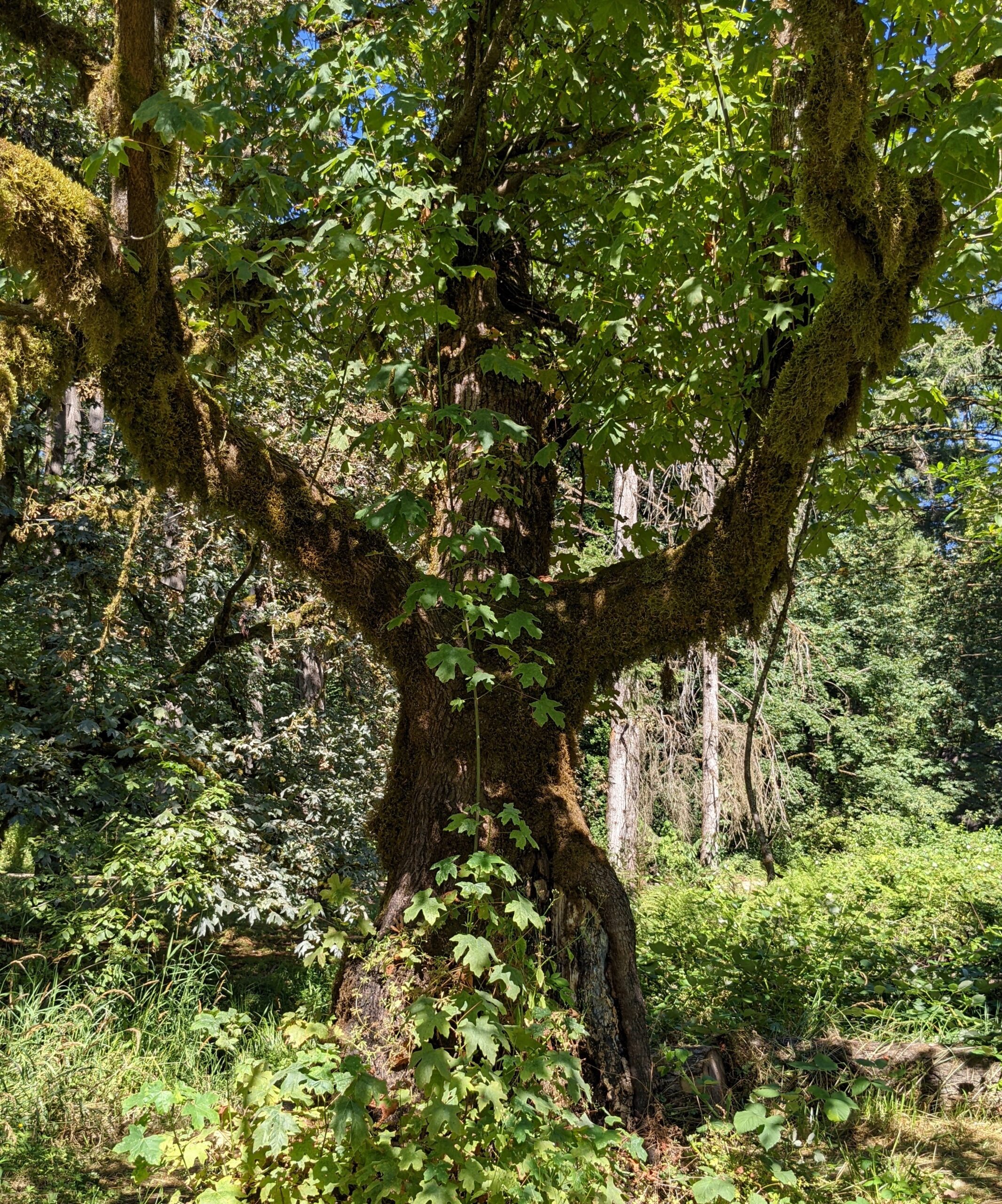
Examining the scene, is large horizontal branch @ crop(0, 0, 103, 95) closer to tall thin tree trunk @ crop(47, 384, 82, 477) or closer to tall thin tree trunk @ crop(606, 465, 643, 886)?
tall thin tree trunk @ crop(47, 384, 82, 477)

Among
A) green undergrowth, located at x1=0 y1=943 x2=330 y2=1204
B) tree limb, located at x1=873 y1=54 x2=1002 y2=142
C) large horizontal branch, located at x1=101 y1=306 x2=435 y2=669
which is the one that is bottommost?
green undergrowth, located at x1=0 y1=943 x2=330 y2=1204

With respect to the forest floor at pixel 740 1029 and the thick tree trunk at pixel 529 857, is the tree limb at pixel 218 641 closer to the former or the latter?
the forest floor at pixel 740 1029

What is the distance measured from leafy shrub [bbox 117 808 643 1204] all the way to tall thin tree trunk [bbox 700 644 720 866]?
10.3 m

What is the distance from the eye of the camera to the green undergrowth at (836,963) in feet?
14.3

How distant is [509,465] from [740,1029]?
2.98m

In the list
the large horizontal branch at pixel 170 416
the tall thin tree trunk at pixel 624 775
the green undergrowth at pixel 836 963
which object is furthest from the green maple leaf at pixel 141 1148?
the tall thin tree trunk at pixel 624 775

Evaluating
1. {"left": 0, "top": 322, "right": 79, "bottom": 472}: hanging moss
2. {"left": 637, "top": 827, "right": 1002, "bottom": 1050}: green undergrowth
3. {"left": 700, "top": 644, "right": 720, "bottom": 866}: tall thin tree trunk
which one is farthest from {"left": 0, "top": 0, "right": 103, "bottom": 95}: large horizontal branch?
{"left": 700, "top": 644, "right": 720, "bottom": 866}: tall thin tree trunk

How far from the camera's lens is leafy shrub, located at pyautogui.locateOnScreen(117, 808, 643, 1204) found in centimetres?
227

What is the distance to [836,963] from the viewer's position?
15.6 ft

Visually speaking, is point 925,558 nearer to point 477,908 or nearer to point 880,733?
point 880,733

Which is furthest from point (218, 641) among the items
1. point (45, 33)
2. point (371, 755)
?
point (45, 33)

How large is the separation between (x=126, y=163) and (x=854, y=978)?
210 inches

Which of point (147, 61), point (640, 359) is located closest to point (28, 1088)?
point (147, 61)

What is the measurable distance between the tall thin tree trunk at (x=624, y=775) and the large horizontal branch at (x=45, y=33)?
7.77m
